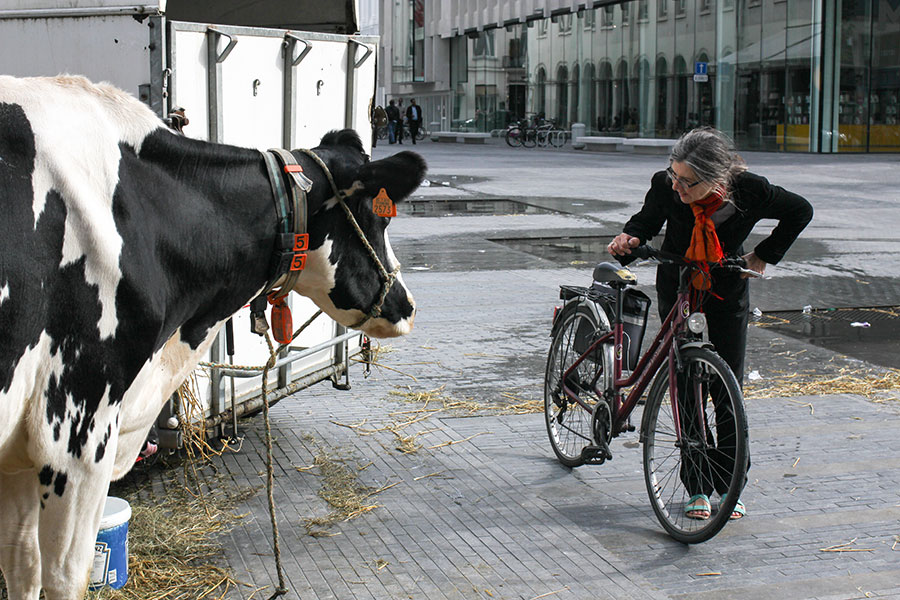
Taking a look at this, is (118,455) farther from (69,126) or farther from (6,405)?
(69,126)

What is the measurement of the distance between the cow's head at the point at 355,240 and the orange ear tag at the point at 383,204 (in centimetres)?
1

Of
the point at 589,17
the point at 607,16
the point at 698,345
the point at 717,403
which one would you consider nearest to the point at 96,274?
the point at 698,345

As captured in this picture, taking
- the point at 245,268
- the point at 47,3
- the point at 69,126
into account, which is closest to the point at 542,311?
the point at 47,3

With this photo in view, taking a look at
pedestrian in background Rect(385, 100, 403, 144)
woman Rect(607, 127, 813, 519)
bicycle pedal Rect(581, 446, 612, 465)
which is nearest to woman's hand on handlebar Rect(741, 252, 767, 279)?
woman Rect(607, 127, 813, 519)

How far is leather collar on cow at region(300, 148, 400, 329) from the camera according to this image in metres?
3.67

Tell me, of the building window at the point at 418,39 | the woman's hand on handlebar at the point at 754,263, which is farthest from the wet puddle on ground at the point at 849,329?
the building window at the point at 418,39

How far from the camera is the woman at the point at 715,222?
4.83 m

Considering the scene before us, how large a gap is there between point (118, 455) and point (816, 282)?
31.8 ft

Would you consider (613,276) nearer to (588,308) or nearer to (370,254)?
(588,308)

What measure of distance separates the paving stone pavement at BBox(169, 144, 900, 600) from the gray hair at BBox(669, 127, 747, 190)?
1.60 m

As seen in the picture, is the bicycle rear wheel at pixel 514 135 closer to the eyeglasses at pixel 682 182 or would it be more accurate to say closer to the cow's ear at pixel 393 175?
the eyeglasses at pixel 682 182

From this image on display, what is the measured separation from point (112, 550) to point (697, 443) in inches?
98.6

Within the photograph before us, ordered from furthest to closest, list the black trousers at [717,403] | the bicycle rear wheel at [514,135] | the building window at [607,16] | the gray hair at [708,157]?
the bicycle rear wheel at [514,135] < the building window at [607,16] < the black trousers at [717,403] < the gray hair at [708,157]

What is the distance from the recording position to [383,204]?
3670mm
